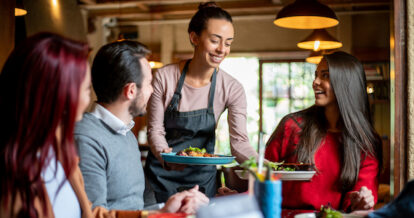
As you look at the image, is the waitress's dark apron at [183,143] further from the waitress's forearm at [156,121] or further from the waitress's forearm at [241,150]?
the waitress's forearm at [241,150]

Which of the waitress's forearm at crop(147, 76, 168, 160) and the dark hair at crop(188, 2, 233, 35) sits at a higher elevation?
the dark hair at crop(188, 2, 233, 35)

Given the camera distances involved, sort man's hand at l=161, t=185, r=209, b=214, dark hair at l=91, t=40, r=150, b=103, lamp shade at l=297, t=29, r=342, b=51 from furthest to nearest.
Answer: lamp shade at l=297, t=29, r=342, b=51 → dark hair at l=91, t=40, r=150, b=103 → man's hand at l=161, t=185, r=209, b=214

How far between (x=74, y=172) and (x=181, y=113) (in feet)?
4.21

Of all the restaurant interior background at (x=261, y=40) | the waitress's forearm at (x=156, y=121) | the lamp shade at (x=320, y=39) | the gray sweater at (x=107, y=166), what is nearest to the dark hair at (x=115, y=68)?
the gray sweater at (x=107, y=166)

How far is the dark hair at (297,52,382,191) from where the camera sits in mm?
2279

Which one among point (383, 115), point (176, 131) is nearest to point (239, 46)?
point (383, 115)

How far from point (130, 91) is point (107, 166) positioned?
0.32 meters

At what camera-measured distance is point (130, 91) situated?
1.83 meters

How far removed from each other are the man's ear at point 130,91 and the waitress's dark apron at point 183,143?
32.7 inches

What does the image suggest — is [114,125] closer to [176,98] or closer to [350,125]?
[176,98]

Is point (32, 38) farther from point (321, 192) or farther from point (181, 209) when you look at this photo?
point (321, 192)

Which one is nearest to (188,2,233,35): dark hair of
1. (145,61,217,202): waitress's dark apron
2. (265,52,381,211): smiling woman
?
(145,61,217,202): waitress's dark apron

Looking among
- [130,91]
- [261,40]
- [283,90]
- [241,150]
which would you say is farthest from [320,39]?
[283,90]

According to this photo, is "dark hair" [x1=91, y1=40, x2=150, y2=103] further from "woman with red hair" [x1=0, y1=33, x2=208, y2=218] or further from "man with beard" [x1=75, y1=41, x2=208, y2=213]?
"woman with red hair" [x1=0, y1=33, x2=208, y2=218]
